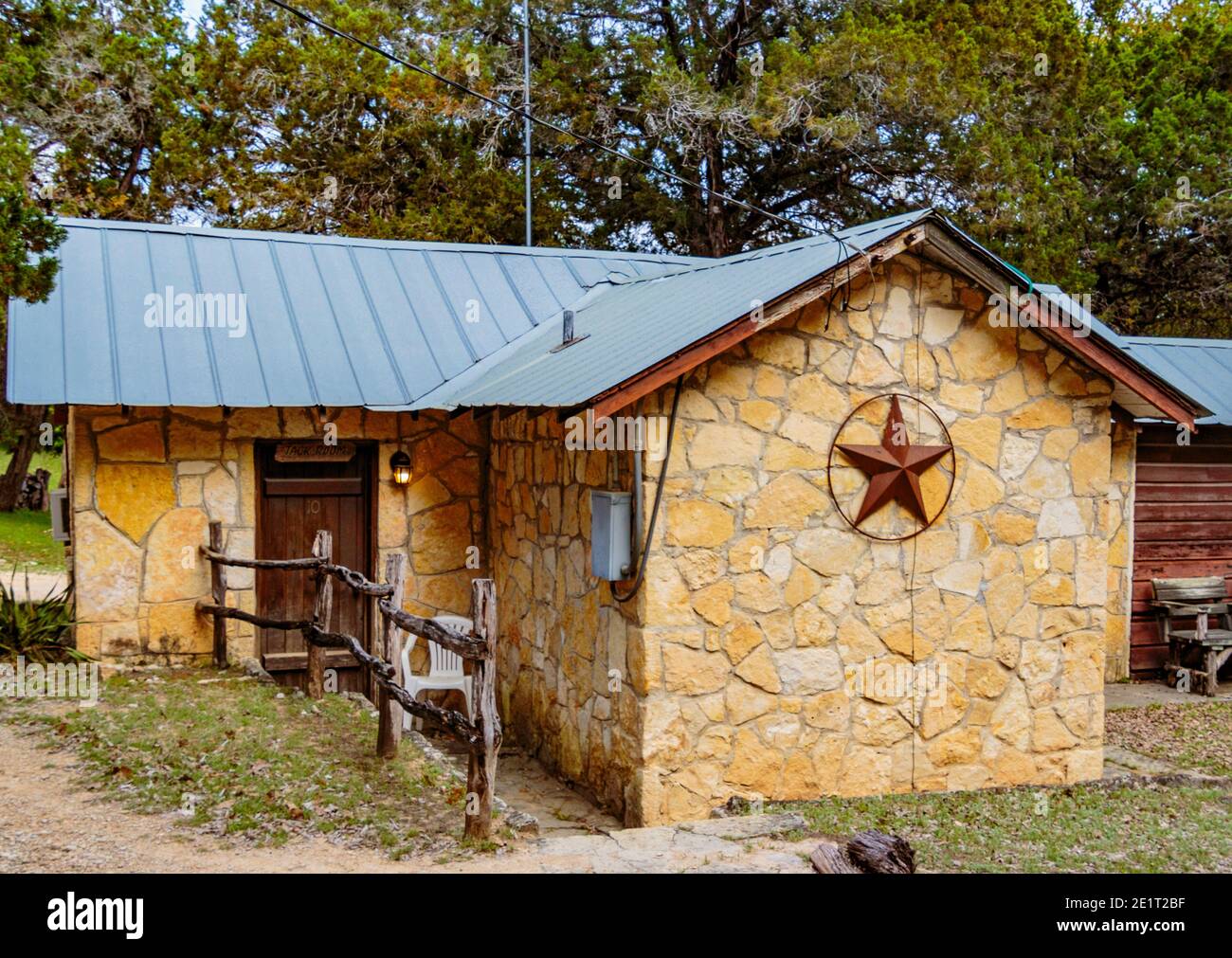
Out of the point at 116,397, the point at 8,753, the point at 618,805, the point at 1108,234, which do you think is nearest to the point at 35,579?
the point at 116,397

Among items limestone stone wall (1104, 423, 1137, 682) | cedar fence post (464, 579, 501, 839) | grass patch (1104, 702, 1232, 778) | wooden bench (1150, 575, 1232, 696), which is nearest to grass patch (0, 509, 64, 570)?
cedar fence post (464, 579, 501, 839)

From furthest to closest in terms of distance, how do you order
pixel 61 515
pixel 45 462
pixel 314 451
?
1. pixel 45 462
2. pixel 314 451
3. pixel 61 515

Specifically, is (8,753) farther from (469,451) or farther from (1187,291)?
(1187,291)

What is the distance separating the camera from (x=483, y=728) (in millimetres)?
5664

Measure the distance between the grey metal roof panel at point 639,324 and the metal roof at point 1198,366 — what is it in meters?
5.23

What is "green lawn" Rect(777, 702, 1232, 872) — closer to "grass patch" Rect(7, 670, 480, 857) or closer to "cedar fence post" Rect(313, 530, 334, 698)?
"grass patch" Rect(7, 670, 480, 857)

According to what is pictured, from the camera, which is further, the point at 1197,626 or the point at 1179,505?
the point at 1179,505

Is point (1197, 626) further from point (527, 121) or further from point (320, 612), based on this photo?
point (527, 121)

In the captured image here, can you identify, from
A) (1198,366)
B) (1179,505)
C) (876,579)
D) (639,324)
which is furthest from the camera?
(1198,366)

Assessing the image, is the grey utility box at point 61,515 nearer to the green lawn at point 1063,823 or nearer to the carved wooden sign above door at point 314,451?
the carved wooden sign above door at point 314,451

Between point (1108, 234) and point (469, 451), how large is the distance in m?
13.4

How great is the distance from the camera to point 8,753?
22.7ft

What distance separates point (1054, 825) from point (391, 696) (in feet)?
13.2

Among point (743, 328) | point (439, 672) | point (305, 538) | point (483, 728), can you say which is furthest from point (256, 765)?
point (743, 328)
